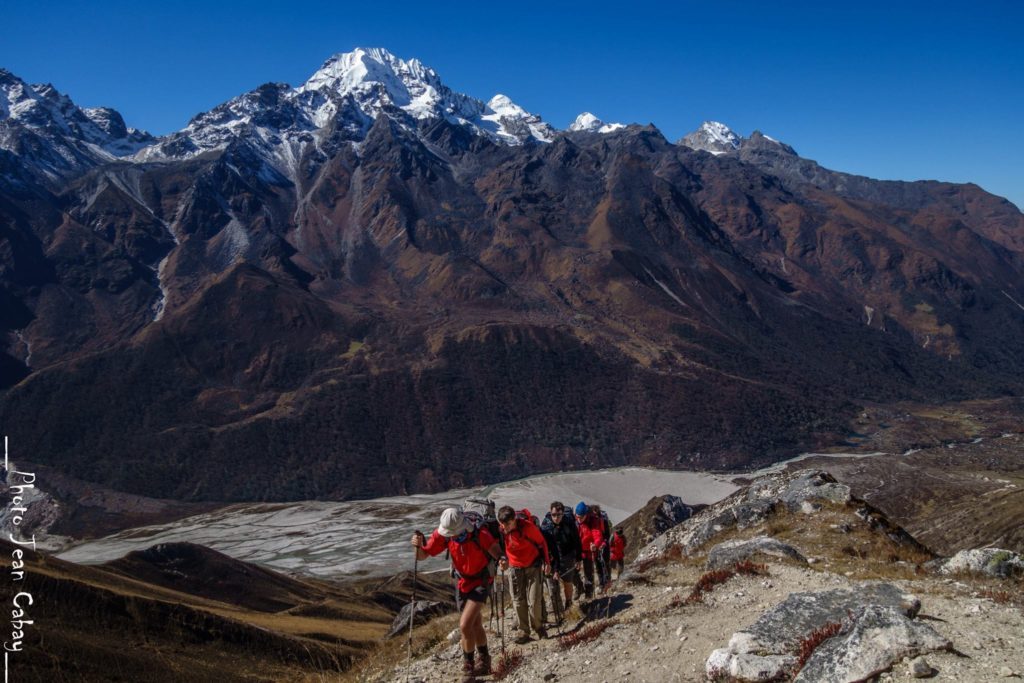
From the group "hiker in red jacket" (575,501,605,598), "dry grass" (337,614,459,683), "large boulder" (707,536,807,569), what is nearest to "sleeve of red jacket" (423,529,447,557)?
"dry grass" (337,614,459,683)

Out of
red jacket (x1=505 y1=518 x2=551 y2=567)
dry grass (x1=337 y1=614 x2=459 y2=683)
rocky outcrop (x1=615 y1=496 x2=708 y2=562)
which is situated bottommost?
rocky outcrop (x1=615 y1=496 x2=708 y2=562)

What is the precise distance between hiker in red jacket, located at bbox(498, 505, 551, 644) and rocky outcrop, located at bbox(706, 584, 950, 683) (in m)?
5.11

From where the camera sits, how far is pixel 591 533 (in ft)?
73.9

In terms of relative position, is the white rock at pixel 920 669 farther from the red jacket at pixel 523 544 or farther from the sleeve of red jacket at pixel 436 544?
the sleeve of red jacket at pixel 436 544

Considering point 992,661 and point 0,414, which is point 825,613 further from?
point 0,414

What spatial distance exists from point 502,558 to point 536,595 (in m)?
2.07

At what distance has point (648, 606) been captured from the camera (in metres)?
18.9

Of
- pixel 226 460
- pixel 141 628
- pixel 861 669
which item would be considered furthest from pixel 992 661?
pixel 226 460

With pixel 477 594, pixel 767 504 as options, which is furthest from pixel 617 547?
pixel 477 594

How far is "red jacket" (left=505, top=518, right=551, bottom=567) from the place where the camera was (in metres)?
17.1

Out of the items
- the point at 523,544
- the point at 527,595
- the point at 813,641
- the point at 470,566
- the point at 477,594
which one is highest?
the point at 523,544

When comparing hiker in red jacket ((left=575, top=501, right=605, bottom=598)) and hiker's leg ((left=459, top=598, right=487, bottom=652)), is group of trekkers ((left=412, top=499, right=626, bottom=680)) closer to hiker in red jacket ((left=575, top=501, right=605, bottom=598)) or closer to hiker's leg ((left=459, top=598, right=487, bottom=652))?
hiker's leg ((left=459, top=598, right=487, bottom=652))

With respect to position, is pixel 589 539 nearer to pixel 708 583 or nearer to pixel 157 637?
pixel 708 583

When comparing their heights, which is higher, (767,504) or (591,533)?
(591,533)
